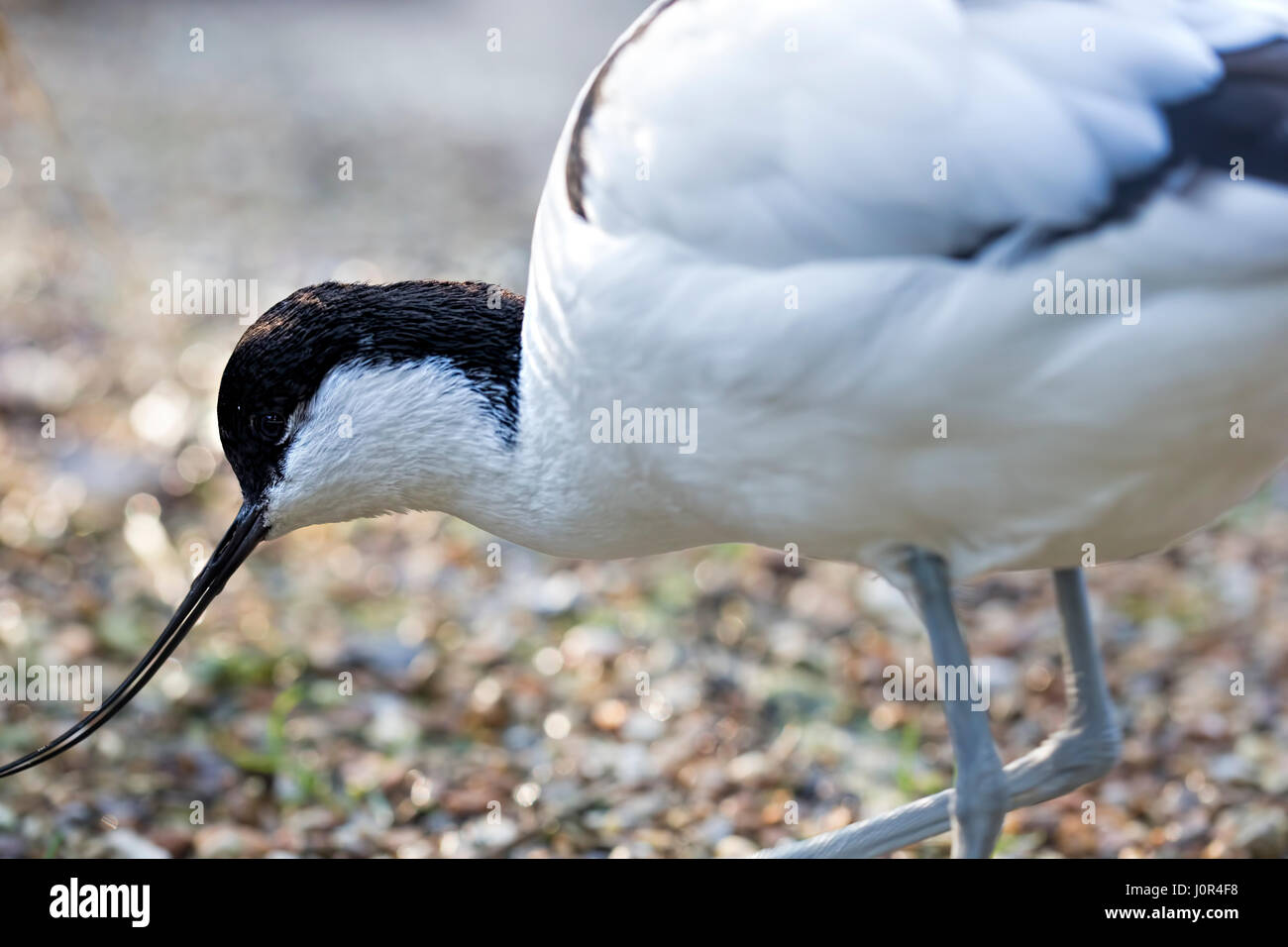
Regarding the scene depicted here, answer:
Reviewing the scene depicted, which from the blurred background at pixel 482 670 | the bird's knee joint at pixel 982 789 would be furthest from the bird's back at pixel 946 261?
the blurred background at pixel 482 670

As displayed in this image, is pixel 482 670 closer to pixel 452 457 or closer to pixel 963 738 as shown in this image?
pixel 452 457

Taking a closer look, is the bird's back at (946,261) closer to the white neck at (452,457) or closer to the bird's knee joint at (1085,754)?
the white neck at (452,457)

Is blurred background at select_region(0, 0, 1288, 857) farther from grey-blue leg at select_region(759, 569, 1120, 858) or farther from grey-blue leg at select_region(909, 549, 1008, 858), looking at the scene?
grey-blue leg at select_region(909, 549, 1008, 858)

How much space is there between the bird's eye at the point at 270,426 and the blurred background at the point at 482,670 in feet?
3.92

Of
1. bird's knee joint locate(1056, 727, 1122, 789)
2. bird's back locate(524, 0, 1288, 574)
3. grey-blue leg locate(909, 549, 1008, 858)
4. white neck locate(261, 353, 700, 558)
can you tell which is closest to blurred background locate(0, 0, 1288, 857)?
bird's knee joint locate(1056, 727, 1122, 789)

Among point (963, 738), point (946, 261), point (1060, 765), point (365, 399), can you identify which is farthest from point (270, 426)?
point (1060, 765)

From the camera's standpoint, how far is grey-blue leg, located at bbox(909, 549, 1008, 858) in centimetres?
256

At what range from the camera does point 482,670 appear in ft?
13.9

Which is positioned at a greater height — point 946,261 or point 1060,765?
point 946,261

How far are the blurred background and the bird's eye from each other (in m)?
1.20

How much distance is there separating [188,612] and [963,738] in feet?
4.84

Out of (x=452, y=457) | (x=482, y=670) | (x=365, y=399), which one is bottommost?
(x=482, y=670)

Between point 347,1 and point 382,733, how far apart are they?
9.61 m
